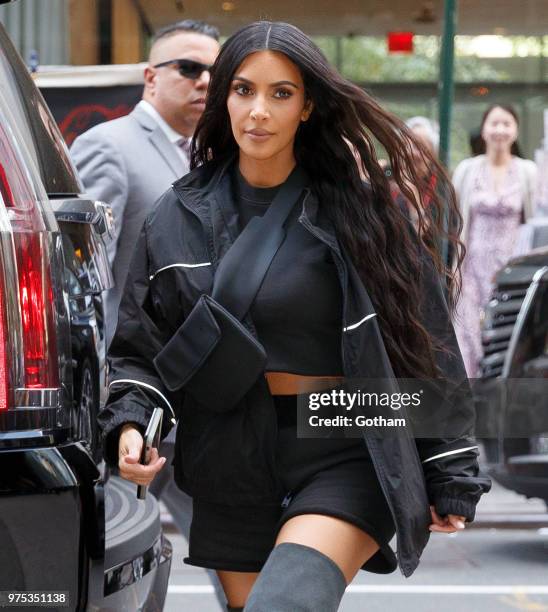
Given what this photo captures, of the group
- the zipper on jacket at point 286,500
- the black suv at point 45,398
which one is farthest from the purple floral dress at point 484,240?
the black suv at point 45,398

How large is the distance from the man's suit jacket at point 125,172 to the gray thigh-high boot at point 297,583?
73.8 inches

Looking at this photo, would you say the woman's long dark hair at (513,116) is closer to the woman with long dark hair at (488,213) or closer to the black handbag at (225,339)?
the woman with long dark hair at (488,213)

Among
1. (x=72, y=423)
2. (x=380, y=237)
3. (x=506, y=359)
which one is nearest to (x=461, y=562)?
(x=506, y=359)

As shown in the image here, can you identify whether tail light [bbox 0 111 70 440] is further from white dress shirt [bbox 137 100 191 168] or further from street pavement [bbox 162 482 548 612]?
street pavement [bbox 162 482 548 612]

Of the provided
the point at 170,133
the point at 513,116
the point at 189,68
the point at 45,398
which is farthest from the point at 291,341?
the point at 513,116

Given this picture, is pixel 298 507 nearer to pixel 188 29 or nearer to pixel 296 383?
pixel 296 383

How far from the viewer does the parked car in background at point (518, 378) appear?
6.47m

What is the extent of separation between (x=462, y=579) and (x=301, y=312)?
3468mm

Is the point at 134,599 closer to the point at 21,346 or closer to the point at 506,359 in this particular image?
the point at 21,346

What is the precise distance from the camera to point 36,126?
288cm

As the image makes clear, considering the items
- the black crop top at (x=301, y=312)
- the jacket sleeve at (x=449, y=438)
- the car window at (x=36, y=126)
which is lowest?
the jacket sleeve at (x=449, y=438)

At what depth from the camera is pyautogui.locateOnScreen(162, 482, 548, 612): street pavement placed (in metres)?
5.68

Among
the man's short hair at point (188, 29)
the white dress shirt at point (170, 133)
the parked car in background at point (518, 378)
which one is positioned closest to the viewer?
the white dress shirt at point (170, 133)

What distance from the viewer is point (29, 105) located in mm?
2873
